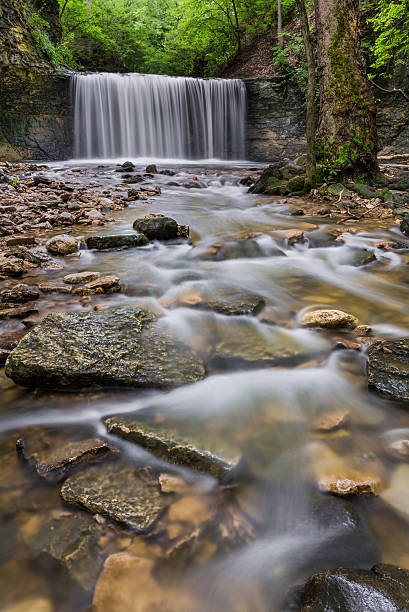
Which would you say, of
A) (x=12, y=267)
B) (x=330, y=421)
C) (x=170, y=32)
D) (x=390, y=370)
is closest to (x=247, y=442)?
(x=330, y=421)

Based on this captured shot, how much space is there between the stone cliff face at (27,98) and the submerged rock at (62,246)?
37.0ft

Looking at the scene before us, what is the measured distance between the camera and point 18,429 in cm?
162

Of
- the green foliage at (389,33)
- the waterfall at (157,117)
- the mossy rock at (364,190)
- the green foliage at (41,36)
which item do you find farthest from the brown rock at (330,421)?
the green foliage at (41,36)

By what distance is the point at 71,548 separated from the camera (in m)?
1.12

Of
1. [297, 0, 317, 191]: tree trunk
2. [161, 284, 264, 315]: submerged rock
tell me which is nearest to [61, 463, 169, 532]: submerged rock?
[161, 284, 264, 315]: submerged rock

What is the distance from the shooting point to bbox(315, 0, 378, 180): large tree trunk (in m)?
6.50

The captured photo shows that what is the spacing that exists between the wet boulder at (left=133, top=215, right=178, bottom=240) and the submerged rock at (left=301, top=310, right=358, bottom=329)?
2557 mm

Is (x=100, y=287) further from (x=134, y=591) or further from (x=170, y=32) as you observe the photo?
(x=170, y=32)

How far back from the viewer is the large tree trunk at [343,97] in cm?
650

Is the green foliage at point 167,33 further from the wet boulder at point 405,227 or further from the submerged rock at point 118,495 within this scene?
the submerged rock at point 118,495

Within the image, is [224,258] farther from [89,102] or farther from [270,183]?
[89,102]

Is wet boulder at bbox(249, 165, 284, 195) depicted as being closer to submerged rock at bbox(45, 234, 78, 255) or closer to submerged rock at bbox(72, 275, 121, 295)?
submerged rock at bbox(45, 234, 78, 255)

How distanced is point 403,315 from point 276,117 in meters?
15.3

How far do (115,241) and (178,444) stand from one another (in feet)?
10.4
